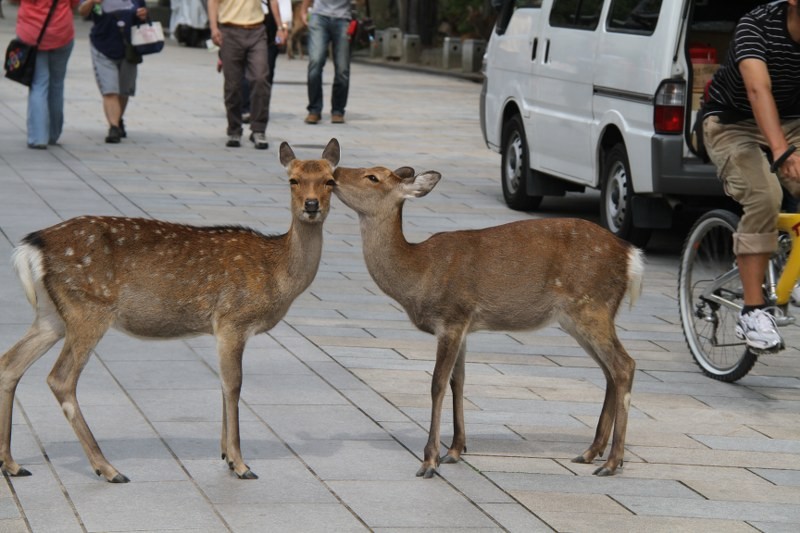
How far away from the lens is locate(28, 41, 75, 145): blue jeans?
15.7m

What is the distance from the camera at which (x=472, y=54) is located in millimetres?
31641

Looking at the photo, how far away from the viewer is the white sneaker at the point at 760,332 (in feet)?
23.5

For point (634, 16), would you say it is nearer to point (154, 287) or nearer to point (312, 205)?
point (312, 205)

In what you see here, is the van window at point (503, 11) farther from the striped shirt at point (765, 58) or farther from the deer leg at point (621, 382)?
the deer leg at point (621, 382)

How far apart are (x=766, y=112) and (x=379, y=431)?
2.16m

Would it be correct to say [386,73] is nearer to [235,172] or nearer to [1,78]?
[1,78]

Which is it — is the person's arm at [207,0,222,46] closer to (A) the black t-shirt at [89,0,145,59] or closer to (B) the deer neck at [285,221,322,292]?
(A) the black t-shirt at [89,0,145,59]

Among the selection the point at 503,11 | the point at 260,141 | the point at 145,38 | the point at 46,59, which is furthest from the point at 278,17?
the point at 503,11

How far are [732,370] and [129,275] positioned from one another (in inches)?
130

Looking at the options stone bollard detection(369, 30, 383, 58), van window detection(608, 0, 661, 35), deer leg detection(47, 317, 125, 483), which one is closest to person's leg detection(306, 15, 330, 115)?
van window detection(608, 0, 661, 35)

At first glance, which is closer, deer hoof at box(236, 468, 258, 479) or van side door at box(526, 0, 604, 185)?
deer hoof at box(236, 468, 258, 479)

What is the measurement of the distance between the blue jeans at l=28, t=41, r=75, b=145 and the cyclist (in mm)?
9604

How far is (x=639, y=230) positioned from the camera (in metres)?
11.4

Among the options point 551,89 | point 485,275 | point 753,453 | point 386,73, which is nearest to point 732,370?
point 753,453
